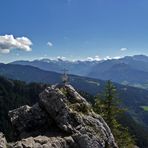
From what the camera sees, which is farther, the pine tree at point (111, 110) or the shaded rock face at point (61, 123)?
the pine tree at point (111, 110)

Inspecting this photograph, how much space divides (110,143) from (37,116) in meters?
6.82

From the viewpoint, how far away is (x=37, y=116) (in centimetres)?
2923

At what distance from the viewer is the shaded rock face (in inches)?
964

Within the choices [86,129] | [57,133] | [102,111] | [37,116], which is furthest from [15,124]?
[102,111]

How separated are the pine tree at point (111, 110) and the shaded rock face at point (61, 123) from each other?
1551 centimetres

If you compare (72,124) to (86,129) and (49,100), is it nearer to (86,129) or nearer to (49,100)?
(86,129)

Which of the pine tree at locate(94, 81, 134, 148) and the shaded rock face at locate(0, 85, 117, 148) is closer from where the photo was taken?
the shaded rock face at locate(0, 85, 117, 148)

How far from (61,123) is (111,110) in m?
21.0

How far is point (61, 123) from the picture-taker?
26766 millimetres

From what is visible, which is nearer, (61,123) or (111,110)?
(61,123)

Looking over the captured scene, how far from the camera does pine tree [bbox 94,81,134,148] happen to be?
4500cm

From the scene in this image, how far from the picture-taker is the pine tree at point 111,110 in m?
45.0

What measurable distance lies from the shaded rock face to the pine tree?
1551cm

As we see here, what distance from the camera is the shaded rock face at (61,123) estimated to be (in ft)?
80.3
